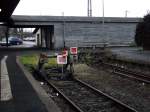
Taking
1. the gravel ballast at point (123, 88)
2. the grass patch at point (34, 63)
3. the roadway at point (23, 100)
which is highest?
the roadway at point (23, 100)

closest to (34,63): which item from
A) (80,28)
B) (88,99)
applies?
(88,99)

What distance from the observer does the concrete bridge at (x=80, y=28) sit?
49531mm

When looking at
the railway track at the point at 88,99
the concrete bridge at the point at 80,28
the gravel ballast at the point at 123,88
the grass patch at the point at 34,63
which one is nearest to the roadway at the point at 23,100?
the railway track at the point at 88,99

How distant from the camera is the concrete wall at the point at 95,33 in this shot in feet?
164

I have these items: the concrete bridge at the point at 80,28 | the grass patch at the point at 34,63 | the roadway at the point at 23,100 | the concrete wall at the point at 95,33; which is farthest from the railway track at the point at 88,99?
the concrete wall at the point at 95,33

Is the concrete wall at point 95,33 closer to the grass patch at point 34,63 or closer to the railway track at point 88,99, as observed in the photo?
the grass patch at point 34,63

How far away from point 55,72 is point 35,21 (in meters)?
29.1

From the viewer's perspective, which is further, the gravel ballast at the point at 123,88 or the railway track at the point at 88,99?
the gravel ballast at the point at 123,88

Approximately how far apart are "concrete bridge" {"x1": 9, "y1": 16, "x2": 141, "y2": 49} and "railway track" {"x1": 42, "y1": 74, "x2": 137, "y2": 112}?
32.4 meters

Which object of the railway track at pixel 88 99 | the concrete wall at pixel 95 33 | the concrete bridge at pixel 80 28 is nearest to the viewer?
the railway track at pixel 88 99

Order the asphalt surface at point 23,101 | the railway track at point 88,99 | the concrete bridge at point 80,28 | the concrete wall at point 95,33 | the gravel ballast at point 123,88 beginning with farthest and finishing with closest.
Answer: the concrete wall at point 95,33, the concrete bridge at point 80,28, the gravel ballast at point 123,88, the railway track at point 88,99, the asphalt surface at point 23,101

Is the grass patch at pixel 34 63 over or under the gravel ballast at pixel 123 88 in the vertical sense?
under

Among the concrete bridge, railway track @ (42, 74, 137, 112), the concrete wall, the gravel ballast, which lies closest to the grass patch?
the gravel ballast

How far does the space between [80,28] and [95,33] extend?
217cm
